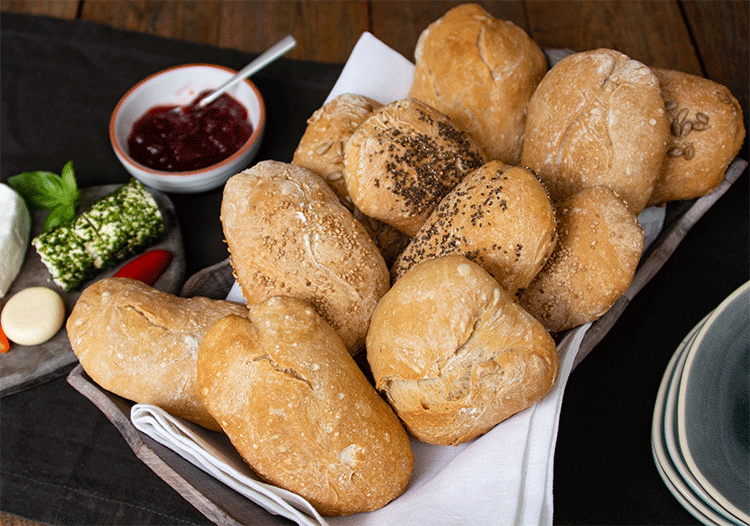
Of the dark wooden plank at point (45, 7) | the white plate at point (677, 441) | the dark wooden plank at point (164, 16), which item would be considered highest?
the dark wooden plank at point (164, 16)

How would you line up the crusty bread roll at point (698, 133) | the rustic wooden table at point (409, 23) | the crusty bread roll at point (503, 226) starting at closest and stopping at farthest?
1. the crusty bread roll at point (503, 226)
2. the crusty bread roll at point (698, 133)
3. the rustic wooden table at point (409, 23)

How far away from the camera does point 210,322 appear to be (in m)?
1.54

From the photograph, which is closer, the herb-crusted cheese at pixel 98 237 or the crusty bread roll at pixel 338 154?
the crusty bread roll at pixel 338 154

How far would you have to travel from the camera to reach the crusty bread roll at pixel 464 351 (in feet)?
4.09

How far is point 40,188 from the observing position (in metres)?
2.10

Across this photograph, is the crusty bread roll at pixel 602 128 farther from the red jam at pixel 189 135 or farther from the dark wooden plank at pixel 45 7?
the dark wooden plank at pixel 45 7

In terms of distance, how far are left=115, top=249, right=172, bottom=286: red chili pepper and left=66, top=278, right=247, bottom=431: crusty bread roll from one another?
34 cm

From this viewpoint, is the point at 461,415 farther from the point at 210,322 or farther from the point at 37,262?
the point at 37,262

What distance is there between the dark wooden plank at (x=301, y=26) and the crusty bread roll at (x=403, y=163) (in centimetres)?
123

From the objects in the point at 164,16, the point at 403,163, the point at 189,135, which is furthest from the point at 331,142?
the point at 164,16

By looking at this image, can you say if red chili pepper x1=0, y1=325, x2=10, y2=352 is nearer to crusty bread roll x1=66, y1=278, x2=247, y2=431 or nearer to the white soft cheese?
the white soft cheese

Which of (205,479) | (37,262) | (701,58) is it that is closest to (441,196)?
(205,479)

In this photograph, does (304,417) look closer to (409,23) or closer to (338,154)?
(338,154)

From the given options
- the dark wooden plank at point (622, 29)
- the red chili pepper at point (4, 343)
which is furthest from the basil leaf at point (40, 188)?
the dark wooden plank at point (622, 29)
